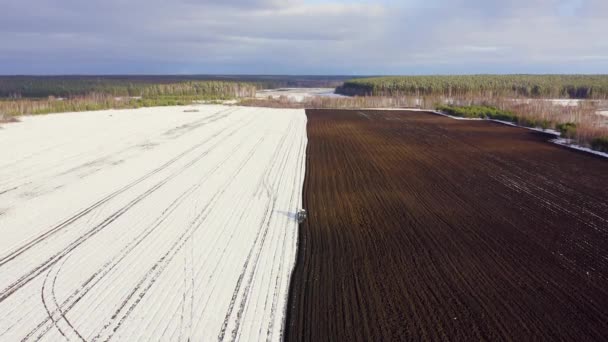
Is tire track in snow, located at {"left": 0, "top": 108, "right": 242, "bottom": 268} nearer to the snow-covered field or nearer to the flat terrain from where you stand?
the snow-covered field

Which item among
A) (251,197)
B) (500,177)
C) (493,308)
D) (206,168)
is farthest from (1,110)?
(493,308)

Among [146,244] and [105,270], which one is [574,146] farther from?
[105,270]

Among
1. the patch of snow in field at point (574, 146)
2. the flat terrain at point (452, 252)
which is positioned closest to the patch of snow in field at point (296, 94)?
the patch of snow in field at point (574, 146)

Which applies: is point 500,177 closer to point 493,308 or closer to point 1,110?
point 493,308

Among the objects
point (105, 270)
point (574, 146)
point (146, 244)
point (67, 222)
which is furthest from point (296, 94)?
point (105, 270)

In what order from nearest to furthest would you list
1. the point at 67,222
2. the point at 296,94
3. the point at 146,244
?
the point at 146,244
the point at 67,222
the point at 296,94

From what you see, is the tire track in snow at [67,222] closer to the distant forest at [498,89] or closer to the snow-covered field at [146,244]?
the snow-covered field at [146,244]

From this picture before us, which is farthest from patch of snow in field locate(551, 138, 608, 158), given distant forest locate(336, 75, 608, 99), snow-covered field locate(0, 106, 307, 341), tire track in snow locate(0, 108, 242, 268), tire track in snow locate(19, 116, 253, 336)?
distant forest locate(336, 75, 608, 99)
